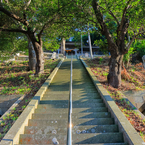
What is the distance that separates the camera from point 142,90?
23.6 ft

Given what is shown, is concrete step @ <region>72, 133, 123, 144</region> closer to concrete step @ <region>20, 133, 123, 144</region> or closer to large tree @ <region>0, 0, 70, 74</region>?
concrete step @ <region>20, 133, 123, 144</region>

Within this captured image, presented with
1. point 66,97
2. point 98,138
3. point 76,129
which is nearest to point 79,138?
point 76,129

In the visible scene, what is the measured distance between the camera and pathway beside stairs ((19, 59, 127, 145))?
338cm

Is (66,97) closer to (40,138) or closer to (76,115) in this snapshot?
(76,115)

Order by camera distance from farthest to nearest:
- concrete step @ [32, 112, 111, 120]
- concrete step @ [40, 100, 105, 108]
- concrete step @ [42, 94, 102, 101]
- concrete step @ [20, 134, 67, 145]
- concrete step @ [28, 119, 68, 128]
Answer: concrete step @ [42, 94, 102, 101]
concrete step @ [40, 100, 105, 108]
concrete step @ [32, 112, 111, 120]
concrete step @ [28, 119, 68, 128]
concrete step @ [20, 134, 67, 145]

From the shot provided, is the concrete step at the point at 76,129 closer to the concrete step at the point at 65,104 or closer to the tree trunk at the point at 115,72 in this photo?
the concrete step at the point at 65,104

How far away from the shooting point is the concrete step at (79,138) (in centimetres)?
332

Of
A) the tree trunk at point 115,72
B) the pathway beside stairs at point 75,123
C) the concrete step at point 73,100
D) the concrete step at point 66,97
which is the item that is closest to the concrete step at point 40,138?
the pathway beside stairs at point 75,123

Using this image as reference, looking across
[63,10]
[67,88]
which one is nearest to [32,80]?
[67,88]

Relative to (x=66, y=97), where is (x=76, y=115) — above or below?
below

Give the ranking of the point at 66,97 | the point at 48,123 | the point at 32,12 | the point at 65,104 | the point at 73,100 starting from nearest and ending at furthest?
→ the point at 48,123 → the point at 65,104 → the point at 73,100 → the point at 66,97 → the point at 32,12

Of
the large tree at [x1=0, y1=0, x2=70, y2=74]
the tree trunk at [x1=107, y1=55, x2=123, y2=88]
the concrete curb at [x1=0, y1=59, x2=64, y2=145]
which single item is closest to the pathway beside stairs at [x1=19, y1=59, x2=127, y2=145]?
the concrete curb at [x1=0, y1=59, x2=64, y2=145]

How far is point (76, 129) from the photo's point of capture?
3.71m

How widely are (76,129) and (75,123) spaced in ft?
0.83
